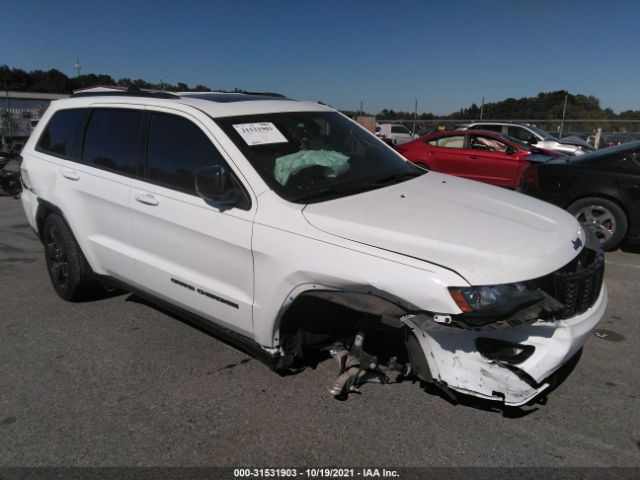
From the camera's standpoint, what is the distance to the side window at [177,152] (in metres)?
3.11

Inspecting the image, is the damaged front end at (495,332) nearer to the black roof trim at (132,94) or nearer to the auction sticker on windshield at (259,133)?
the auction sticker on windshield at (259,133)

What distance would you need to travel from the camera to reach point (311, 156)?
10.6 ft

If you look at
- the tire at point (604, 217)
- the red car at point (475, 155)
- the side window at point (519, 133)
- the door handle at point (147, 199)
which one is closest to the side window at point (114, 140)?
the door handle at point (147, 199)

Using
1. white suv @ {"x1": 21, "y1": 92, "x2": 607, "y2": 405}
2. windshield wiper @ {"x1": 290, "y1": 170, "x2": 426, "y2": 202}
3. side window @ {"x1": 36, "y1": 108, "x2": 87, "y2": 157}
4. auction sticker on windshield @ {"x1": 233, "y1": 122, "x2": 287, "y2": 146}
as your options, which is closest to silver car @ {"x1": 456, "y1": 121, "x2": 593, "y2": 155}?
windshield wiper @ {"x1": 290, "y1": 170, "x2": 426, "y2": 202}

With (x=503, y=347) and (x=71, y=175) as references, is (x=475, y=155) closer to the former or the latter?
(x=71, y=175)

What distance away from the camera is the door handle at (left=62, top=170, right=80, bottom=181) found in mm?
3901

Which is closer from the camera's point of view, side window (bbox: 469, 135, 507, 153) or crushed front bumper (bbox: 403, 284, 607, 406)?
crushed front bumper (bbox: 403, 284, 607, 406)

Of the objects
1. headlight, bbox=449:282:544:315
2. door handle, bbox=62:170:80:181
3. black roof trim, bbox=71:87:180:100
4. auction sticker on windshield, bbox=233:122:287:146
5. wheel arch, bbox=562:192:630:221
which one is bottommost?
wheel arch, bbox=562:192:630:221

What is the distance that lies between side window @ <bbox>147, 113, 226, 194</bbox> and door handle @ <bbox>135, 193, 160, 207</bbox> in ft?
0.38

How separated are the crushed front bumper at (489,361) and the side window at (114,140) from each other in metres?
2.39

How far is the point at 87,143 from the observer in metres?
3.97

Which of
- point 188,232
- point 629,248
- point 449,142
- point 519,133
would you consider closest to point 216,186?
point 188,232

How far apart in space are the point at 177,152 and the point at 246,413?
5.72 ft

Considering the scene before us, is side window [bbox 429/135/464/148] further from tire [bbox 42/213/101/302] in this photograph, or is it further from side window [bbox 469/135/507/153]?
tire [bbox 42/213/101/302]
